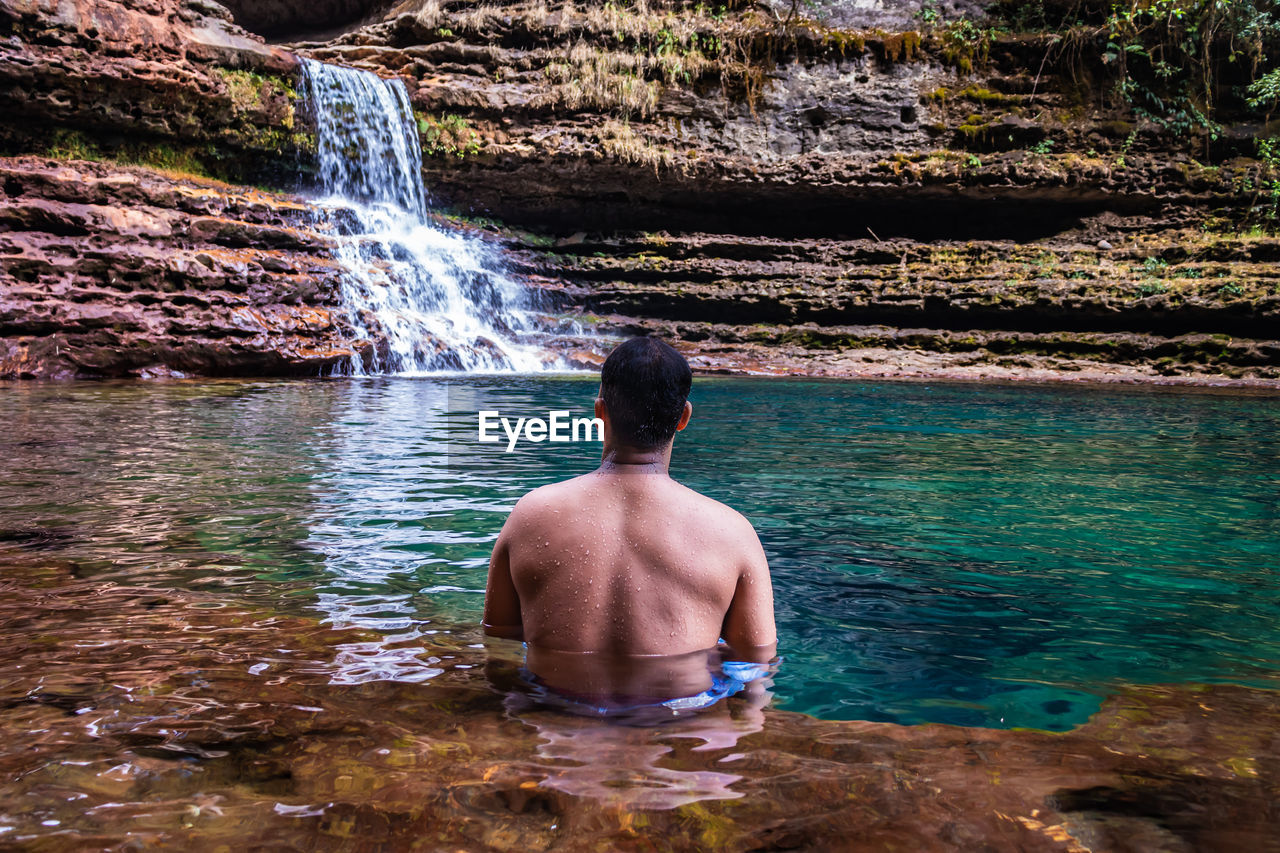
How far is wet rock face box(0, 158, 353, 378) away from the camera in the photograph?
12.8 m

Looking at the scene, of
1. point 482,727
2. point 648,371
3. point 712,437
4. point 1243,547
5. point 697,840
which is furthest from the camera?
point 712,437

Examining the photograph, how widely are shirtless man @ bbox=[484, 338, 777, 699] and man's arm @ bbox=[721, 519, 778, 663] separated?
0.05ft

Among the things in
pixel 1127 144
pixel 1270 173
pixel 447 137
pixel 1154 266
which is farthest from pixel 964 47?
pixel 447 137

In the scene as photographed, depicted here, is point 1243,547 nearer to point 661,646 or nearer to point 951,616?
point 951,616

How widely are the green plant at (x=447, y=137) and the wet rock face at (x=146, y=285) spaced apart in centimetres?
492

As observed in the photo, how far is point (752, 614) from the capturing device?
254 centimetres

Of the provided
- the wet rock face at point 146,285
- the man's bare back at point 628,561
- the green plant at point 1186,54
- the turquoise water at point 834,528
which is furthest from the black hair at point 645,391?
the green plant at point 1186,54

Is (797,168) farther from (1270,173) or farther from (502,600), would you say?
(502,600)

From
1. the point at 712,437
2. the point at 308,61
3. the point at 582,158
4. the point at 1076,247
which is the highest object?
the point at 308,61

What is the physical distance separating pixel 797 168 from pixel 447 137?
26.6ft

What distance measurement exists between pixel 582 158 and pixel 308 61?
6242 millimetres

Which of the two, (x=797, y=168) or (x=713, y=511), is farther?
(x=797, y=168)

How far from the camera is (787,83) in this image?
20.9 meters

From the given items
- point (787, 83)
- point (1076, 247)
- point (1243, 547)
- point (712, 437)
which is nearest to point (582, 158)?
point (787, 83)
